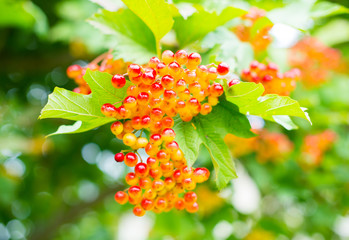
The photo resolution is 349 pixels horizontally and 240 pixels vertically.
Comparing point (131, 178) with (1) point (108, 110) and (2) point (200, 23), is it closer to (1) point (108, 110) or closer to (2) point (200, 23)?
(1) point (108, 110)

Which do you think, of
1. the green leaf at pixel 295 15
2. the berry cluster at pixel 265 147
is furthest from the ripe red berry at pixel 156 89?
the berry cluster at pixel 265 147

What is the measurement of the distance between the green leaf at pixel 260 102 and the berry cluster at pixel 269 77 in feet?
0.69

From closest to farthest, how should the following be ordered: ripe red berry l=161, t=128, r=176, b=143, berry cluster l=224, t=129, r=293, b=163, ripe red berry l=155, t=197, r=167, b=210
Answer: ripe red berry l=161, t=128, r=176, b=143 < ripe red berry l=155, t=197, r=167, b=210 < berry cluster l=224, t=129, r=293, b=163

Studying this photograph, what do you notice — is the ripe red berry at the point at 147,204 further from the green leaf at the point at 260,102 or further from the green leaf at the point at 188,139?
the green leaf at the point at 260,102

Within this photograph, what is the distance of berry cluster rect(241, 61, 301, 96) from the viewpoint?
3.60ft

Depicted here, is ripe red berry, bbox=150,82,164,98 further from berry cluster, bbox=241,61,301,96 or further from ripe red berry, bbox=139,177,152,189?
berry cluster, bbox=241,61,301,96

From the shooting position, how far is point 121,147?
10.5ft

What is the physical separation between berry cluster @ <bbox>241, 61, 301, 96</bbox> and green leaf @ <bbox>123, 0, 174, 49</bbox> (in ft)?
1.08

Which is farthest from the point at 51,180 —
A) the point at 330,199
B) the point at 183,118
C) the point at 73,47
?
the point at 183,118

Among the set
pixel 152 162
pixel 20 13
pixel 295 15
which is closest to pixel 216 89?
pixel 152 162

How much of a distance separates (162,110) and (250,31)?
0.69 m

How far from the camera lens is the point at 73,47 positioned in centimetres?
272

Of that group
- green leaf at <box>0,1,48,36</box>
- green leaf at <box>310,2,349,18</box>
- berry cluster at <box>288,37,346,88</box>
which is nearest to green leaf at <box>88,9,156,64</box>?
green leaf at <box>310,2,349,18</box>

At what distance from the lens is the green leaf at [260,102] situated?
0.87 m
